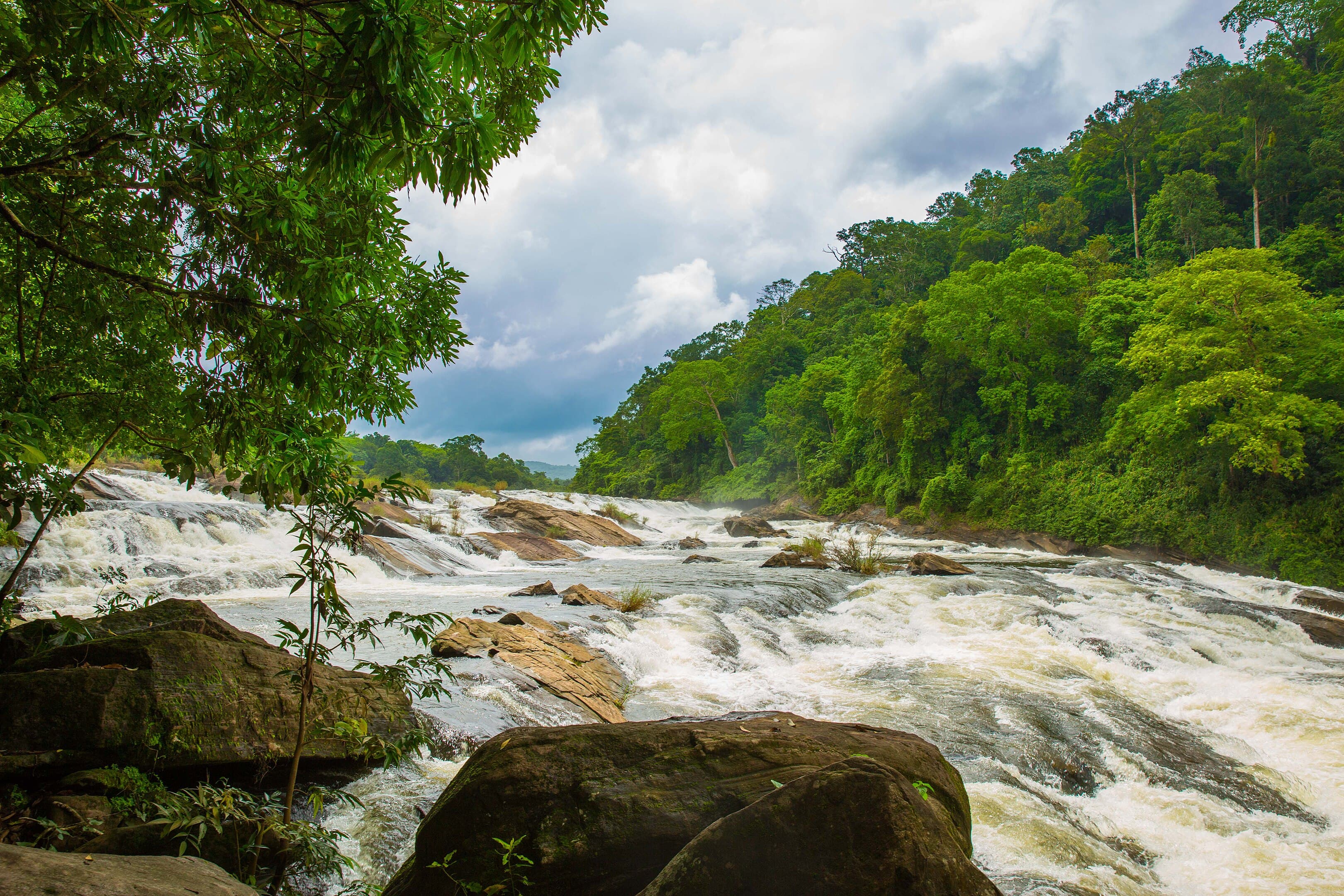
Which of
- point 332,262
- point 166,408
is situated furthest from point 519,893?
point 166,408

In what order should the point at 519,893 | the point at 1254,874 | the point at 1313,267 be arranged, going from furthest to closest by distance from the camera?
1. the point at 1313,267
2. the point at 1254,874
3. the point at 519,893

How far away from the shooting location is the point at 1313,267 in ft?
72.2

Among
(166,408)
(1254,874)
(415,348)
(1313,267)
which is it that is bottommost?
(1254,874)

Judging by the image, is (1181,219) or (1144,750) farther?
(1181,219)

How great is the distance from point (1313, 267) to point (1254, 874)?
27.6m

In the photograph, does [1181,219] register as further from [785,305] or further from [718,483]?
[785,305]

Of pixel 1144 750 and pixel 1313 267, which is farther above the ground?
pixel 1313 267

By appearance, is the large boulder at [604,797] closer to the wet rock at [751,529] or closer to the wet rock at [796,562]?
the wet rock at [796,562]

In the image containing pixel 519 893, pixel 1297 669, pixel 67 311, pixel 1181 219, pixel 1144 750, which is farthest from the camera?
pixel 1181 219

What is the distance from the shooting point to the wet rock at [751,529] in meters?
27.8

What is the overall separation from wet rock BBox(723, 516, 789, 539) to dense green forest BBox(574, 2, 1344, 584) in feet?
19.4

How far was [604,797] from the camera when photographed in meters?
2.62

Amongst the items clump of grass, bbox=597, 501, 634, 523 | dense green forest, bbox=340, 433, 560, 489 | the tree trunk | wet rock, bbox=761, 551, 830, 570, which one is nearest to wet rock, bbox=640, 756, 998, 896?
the tree trunk

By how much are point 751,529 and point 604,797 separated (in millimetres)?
26606
